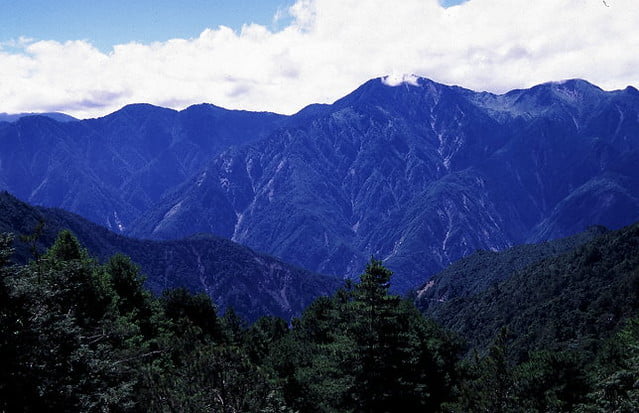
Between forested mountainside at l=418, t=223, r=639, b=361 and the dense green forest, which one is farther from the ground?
forested mountainside at l=418, t=223, r=639, b=361

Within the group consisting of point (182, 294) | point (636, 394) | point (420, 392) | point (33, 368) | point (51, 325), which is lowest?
point (636, 394)

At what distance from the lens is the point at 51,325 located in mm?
20000

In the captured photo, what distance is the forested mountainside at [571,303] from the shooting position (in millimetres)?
120500

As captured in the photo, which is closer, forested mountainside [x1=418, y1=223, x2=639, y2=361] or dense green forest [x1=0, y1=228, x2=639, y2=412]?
dense green forest [x1=0, y1=228, x2=639, y2=412]

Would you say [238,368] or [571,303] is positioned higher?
[571,303]

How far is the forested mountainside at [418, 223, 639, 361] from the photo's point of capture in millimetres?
120500

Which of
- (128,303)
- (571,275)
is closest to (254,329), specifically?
(128,303)

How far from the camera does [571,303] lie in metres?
148

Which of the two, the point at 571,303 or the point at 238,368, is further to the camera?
the point at 571,303

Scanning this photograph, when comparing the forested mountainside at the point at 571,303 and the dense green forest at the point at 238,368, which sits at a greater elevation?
the forested mountainside at the point at 571,303

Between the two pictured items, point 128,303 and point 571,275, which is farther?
point 571,275

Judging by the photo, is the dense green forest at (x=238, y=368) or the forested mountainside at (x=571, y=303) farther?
the forested mountainside at (x=571, y=303)

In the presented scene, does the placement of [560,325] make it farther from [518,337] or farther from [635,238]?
[635,238]

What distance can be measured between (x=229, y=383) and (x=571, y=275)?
6855 inches
